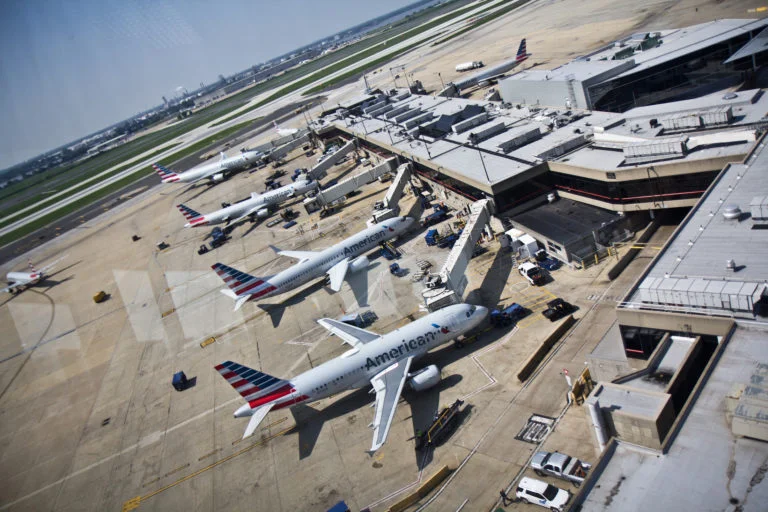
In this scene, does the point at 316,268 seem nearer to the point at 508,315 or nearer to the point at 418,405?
the point at 508,315

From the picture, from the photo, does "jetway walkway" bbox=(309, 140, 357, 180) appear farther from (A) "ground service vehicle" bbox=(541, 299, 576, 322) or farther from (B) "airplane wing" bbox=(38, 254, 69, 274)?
(A) "ground service vehicle" bbox=(541, 299, 576, 322)

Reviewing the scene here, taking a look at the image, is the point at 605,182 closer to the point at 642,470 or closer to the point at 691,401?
the point at 691,401

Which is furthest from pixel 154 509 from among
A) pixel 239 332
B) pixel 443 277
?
pixel 443 277

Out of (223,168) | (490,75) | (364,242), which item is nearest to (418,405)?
(364,242)

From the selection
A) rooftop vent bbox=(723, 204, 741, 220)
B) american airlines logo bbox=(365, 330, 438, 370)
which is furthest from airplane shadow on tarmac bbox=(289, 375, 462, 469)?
rooftop vent bbox=(723, 204, 741, 220)

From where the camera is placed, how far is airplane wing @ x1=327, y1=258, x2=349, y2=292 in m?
69.5

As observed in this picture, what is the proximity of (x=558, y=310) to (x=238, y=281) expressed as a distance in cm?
4216

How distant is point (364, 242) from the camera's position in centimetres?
7619

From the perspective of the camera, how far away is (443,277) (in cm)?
5684

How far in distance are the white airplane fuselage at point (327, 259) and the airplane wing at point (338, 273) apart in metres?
0.67

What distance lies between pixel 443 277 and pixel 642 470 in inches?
1266

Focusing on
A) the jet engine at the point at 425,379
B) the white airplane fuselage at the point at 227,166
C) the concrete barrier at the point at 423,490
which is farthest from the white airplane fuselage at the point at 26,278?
the concrete barrier at the point at 423,490

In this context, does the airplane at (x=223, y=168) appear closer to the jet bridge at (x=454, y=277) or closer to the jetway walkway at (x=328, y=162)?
the jetway walkway at (x=328, y=162)

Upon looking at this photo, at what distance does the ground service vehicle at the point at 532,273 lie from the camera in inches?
2275
